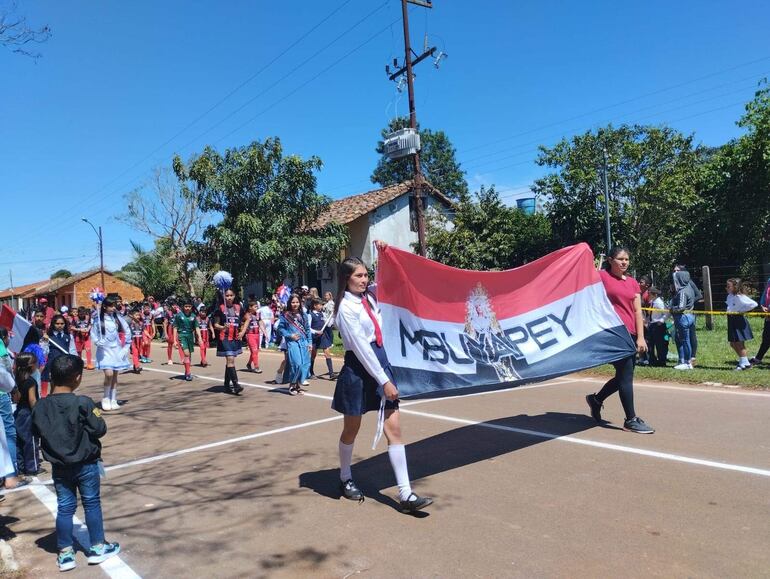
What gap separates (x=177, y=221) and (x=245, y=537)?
32.7 m

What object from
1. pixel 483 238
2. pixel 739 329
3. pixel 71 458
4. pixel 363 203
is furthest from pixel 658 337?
pixel 363 203

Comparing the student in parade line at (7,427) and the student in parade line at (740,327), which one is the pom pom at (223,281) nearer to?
the student in parade line at (7,427)

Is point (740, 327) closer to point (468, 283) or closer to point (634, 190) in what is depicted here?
point (468, 283)

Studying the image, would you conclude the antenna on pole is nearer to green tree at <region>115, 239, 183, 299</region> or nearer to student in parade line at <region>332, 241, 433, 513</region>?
student in parade line at <region>332, 241, 433, 513</region>

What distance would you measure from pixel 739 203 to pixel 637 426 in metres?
20.5

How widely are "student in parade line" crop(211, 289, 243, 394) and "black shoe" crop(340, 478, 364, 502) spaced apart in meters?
5.87

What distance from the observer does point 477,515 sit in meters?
4.28

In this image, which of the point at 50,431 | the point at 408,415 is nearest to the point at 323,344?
the point at 408,415

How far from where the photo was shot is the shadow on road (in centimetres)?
517

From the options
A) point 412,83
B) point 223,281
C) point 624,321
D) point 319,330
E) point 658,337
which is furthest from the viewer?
point 412,83

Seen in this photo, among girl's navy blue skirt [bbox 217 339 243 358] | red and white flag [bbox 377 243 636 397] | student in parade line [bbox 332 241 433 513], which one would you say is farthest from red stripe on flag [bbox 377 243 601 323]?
girl's navy blue skirt [bbox 217 339 243 358]

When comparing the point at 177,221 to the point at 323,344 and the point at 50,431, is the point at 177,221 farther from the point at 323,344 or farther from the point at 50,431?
the point at 50,431

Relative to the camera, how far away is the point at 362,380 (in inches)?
183

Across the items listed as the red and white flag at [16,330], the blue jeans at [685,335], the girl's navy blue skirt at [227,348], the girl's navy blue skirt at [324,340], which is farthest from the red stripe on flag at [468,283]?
the girl's navy blue skirt at [324,340]
